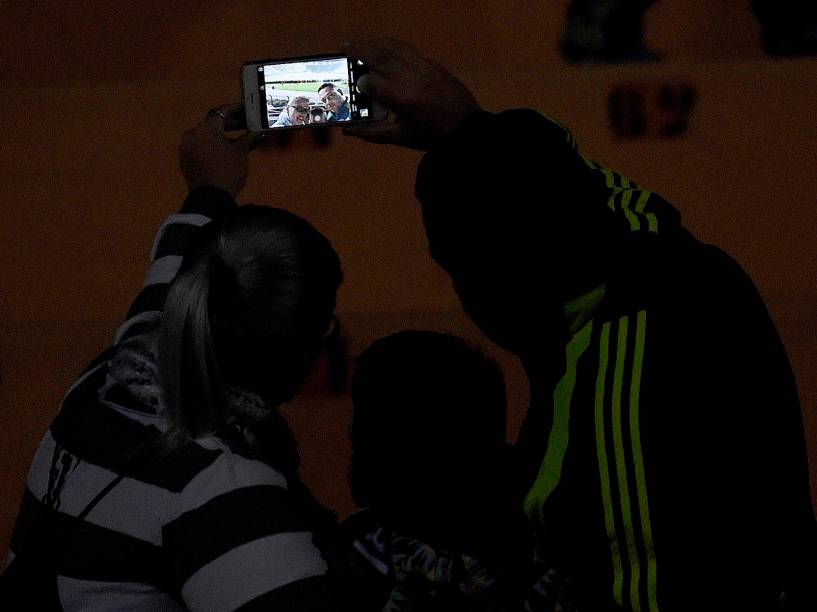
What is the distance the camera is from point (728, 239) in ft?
5.70

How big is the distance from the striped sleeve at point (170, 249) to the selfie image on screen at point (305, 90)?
16cm

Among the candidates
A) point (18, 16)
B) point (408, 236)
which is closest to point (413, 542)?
point (408, 236)

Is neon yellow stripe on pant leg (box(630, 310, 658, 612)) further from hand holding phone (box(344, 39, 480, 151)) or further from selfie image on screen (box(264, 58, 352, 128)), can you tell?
selfie image on screen (box(264, 58, 352, 128))

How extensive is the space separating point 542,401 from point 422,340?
28 cm

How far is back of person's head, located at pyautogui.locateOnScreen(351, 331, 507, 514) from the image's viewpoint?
2.56 ft

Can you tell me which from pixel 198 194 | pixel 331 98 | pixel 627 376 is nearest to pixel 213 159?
pixel 198 194

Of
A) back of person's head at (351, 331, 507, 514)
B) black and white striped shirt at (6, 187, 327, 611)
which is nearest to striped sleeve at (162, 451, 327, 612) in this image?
black and white striped shirt at (6, 187, 327, 611)

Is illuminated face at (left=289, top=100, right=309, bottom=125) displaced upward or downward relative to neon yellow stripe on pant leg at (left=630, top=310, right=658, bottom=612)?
upward

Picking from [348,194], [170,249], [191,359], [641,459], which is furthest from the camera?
[348,194]

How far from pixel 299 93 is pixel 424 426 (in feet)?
1.66

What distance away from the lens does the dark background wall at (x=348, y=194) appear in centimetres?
168

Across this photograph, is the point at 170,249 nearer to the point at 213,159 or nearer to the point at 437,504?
the point at 213,159

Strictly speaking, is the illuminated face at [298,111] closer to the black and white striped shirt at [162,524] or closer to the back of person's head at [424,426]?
the back of person's head at [424,426]

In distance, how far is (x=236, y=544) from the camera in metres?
0.63
